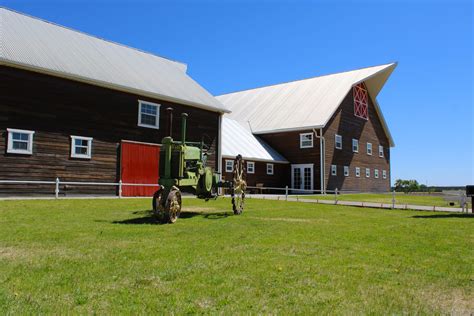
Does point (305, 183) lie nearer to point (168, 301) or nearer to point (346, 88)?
point (346, 88)

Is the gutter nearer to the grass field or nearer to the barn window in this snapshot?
the barn window

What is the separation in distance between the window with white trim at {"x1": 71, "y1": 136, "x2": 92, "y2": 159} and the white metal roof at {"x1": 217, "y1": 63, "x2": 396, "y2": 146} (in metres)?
19.6

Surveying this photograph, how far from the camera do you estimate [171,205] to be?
37.0 ft

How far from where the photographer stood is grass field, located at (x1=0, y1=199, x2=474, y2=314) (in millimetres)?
4562

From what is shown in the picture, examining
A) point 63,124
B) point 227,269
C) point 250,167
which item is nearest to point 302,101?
point 250,167

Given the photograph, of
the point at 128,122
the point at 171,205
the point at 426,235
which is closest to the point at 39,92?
the point at 128,122

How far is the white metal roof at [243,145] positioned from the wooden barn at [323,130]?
0.67ft

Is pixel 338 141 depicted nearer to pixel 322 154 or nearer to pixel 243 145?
pixel 322 154

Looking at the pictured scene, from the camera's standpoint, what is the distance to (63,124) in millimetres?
19953

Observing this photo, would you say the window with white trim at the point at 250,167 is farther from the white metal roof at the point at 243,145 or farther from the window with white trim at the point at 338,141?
the window with white trim at the point at 338,141

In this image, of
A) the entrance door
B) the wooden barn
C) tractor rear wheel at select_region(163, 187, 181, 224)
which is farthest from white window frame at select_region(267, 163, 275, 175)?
tractor rear wheel at select_region(163, 187, 181, 224)

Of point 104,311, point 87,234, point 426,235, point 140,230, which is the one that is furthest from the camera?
point 426,235

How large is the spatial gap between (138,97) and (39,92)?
5.47 meters

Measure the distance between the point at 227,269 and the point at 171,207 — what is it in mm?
5474
